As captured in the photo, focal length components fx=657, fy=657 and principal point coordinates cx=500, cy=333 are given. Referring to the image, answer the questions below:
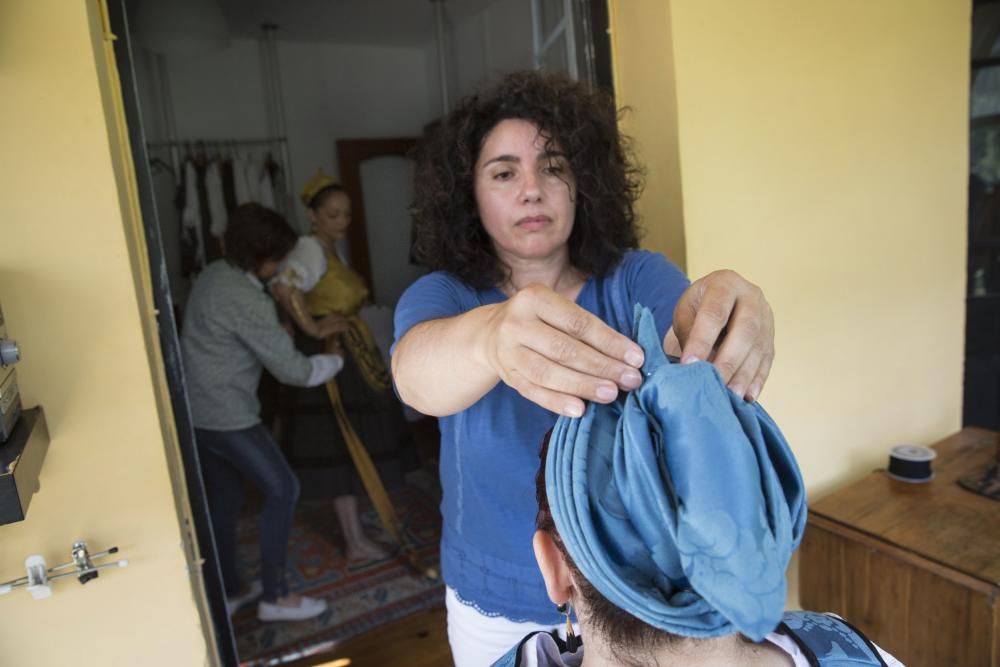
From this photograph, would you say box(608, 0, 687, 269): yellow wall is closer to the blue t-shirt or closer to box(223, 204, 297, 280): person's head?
the blue t-shirt

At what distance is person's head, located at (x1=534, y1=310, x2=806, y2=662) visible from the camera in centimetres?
51

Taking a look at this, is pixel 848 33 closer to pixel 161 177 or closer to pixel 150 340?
pixel 150 340

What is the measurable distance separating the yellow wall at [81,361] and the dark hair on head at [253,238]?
113 cm

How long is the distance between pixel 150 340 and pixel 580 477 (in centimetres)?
86

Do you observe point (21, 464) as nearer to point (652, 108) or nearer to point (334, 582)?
point (652, 108)

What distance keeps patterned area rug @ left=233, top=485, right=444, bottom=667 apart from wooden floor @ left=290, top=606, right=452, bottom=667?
4 centimetres

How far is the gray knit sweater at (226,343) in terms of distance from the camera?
209 centimetres

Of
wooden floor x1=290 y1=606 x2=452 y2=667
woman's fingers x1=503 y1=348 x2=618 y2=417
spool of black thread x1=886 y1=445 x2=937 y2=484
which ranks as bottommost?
wooden floor x1=290 y1=606 x2=452 y2=667

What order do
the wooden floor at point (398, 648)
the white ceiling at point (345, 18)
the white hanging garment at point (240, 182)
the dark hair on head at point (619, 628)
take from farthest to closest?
1. the white hanging garment at point (240, 182)
2. the white ceiling at point (345, 18)
3. the wooden floor at point (398, 648)
4. the dark hair on head at point (619, 628)

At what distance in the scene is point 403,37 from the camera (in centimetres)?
394

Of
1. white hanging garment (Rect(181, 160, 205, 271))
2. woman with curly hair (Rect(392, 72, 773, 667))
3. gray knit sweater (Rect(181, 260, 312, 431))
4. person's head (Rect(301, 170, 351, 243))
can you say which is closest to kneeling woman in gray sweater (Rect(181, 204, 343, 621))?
gray knit sweater (Rect(181, 260, 312, 431))

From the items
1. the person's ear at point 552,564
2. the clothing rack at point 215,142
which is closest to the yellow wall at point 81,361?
the person's ear at point 552,564

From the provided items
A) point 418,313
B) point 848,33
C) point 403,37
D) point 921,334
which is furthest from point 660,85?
point 403,37

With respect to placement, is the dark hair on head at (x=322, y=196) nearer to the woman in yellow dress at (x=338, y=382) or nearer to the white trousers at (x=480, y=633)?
the woman in yellow dress at (x=338, y=382)
